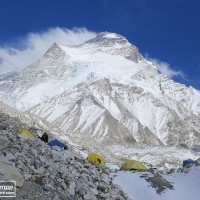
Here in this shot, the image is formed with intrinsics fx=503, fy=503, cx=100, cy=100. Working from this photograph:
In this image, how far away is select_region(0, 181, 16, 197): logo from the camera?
19922 millimetres

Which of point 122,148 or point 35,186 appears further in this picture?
point 122,148

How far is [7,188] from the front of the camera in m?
20.5

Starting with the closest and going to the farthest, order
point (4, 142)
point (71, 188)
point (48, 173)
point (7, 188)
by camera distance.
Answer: point (7, 188) → point (48, 173) → point (71, 188) → point (4, 142)

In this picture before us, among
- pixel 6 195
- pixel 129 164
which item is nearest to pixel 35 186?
pixel 6 195

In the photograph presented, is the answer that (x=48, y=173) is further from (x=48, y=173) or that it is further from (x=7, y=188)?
(x=7, y=188)

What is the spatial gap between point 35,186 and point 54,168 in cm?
314

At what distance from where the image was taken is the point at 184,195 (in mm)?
32125

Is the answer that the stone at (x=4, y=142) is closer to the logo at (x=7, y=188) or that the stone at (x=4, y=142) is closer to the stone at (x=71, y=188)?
the stone at (x=71, y=188)

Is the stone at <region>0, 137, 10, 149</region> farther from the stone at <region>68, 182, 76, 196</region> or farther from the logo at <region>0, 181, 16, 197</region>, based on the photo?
the logo at <region>0, 181, 16, 197</region>

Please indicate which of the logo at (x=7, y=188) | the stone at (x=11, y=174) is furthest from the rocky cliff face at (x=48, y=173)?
the logo at (x=7, y=188)

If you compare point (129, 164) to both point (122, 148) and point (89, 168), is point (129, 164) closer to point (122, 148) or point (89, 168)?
point (89, 168)

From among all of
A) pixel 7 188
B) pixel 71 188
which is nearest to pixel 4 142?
pixel 71 188

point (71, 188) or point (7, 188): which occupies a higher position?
point (71, 188)

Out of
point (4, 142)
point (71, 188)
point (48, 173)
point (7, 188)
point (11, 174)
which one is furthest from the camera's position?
point (4, 142)
